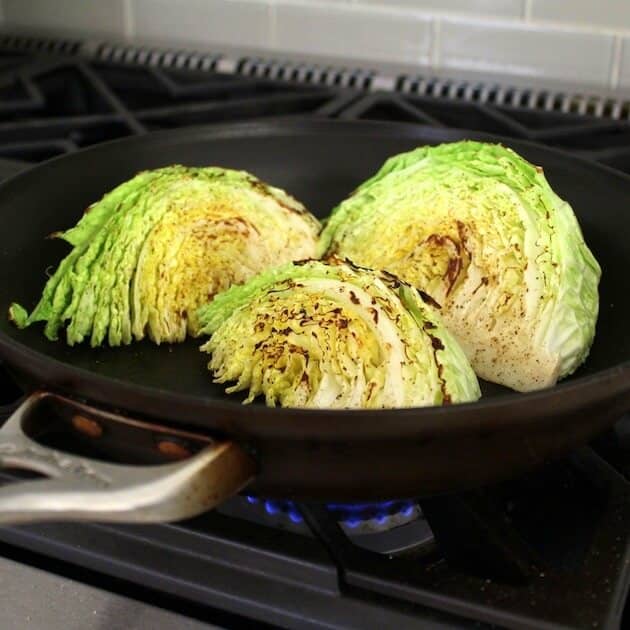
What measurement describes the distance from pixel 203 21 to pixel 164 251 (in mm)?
935

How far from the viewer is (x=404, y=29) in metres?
1.78

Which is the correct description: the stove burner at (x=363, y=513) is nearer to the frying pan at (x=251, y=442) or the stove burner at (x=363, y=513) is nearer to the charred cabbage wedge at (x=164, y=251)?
the frying pan at (x=251, y=442)

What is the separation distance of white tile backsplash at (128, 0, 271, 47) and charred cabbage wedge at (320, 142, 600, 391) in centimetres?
82

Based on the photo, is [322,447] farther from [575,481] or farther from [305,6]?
[305,6]

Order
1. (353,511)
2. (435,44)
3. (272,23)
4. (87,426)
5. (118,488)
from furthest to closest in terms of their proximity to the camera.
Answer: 1. (272,23)
2. (435,44)
3. (353,511)
4. (87,426)
5. (118,488)

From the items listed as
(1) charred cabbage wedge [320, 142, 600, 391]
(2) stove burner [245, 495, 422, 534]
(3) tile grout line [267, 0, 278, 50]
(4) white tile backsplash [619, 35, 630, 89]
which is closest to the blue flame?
(2) stove burner [245, 495, 422, 534]

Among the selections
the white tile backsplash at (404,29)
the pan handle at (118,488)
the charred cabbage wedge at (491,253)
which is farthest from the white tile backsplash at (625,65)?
the pan handle at (118,488)

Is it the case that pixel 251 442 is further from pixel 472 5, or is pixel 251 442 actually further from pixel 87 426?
pixel 472 5

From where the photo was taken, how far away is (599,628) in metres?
0.72

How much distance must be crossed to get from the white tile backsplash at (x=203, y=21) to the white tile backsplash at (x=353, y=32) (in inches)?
2.0

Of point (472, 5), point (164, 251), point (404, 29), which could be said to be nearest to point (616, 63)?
point (472, 5)

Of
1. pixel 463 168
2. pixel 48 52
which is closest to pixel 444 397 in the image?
pixel 463 168

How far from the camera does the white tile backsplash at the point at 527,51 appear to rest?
166cm

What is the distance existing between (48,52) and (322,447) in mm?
1558
